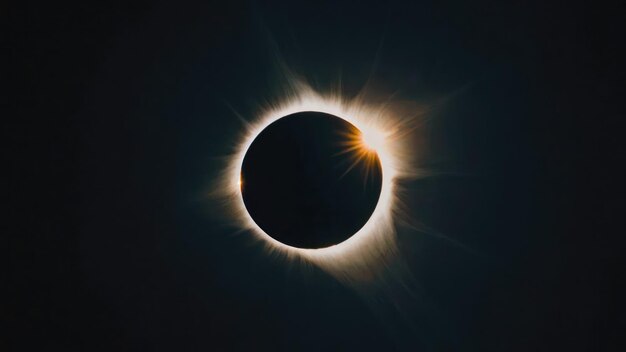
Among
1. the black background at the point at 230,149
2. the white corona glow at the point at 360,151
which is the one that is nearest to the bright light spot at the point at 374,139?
the white corona glow at the point at 360,151

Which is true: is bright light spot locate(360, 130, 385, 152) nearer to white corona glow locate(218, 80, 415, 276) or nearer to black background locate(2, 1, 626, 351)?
white corona glow locate(218, 80, 415, 276)

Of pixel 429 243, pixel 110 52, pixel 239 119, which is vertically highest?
pixel 110 52

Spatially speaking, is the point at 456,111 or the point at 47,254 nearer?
the point at 456,111

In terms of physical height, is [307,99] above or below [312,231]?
above

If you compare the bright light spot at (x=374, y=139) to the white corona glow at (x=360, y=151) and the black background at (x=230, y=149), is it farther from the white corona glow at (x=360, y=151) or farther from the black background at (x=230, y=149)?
the black background at (x=230, y=149)

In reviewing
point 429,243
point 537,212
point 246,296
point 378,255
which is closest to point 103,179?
point 246,296

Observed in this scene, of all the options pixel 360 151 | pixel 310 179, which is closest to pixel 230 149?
pixel 310 179

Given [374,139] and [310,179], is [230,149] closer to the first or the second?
[310,179]

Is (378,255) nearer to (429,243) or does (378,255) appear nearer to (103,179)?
(429,243)
